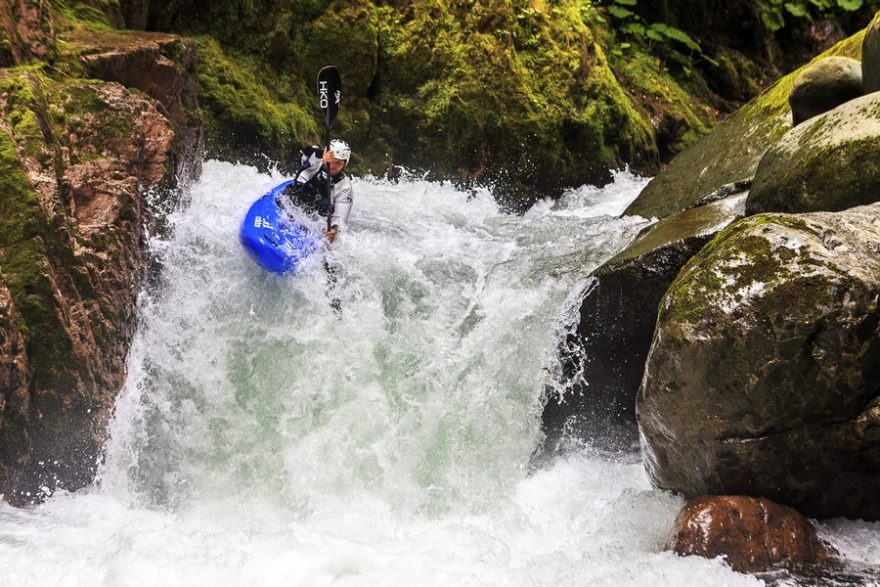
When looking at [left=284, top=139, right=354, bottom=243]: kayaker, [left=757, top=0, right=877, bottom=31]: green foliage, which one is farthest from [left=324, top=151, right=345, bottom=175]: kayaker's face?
[left=757, top=0, right=877, bottom=31]: green foliage

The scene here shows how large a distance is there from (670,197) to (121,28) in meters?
4.76

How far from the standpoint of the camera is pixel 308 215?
5.52 m

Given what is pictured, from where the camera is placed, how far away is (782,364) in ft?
10.2

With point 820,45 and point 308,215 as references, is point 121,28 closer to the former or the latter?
point 308,215

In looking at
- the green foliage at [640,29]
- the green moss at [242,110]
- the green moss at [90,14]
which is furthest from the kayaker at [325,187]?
the green foliage at [640,29]

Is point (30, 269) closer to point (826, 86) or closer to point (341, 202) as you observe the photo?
point (341, 202)

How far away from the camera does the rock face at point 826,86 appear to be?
4.93 meters

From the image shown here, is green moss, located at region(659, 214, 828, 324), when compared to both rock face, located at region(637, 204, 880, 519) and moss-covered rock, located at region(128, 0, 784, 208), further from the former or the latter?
moss-covered rock, located at region(128, 0, 784, 208)

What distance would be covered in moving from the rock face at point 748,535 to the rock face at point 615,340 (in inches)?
46.9

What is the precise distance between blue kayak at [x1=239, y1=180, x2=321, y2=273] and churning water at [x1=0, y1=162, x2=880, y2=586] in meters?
0.12

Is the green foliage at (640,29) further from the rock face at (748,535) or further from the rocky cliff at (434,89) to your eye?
the rock face at (748,535)

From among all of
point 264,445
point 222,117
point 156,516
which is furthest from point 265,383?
point 222,117

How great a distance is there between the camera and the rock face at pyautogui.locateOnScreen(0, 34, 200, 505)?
3.56 m

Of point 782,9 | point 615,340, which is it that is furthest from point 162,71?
point 782,9
